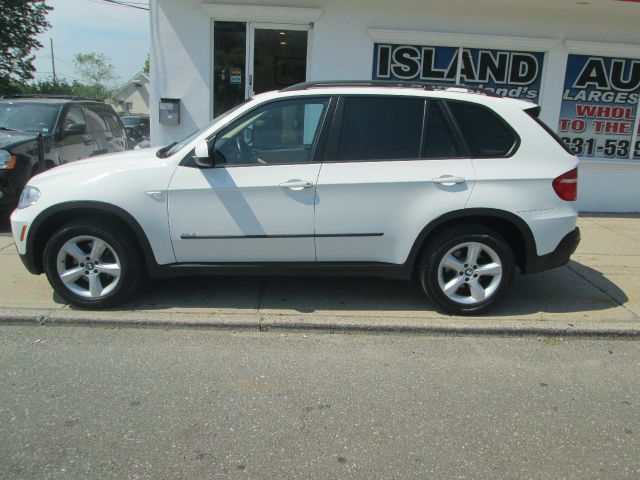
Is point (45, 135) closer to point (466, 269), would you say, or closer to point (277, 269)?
point (277, 269)

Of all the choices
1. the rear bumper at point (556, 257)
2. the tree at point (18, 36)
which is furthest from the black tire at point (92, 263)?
the tree at point (18, 36)

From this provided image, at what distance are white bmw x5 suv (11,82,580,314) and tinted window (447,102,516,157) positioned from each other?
0.01 meters

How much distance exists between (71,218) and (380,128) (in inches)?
105

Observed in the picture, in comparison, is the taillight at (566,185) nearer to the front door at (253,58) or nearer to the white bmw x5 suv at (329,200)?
the white bmw x5 suv at (329,200)

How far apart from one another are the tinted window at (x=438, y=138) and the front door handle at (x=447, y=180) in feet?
0.68

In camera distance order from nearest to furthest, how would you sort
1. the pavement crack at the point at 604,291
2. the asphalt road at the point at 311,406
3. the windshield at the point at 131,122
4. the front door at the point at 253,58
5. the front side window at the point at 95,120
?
the asphalt road at the point at 311,406
the pavement crack at the point at 604,291
the front door at the point at 253,58
the front side window at the point at 95,120
the windshield at the point at 131,122

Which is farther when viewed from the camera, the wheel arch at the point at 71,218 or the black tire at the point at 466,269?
the black tire at the point at 466,269

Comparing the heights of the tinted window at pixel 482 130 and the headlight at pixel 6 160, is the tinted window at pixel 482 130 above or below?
→ above

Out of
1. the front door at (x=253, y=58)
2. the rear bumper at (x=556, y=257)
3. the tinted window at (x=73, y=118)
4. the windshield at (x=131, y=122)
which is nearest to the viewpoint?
the rear bumper at (x=556, y=257)

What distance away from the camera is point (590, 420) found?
129 inches

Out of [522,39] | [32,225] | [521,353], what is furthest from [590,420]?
[522,39]

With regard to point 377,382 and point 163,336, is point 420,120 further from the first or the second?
point 163,336

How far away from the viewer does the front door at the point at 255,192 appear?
14.5 feet

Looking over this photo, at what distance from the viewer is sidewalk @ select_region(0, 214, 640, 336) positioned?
4492mm
